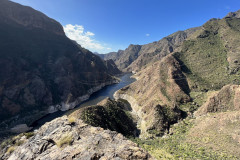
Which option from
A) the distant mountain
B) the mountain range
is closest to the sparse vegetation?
the distant mountain

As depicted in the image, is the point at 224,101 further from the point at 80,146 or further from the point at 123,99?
the point at 123,99

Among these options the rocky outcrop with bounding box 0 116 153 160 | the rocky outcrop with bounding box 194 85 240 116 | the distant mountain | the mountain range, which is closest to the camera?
the rocky outcrop with bounding box 0 116 153 160

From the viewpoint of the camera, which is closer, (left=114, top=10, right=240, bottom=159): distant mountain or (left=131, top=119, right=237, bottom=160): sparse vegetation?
(left=131, top=119, right=237, bottom=160): sparse vegetation

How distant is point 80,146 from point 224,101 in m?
47.3

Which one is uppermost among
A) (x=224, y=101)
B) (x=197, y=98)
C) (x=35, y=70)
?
(x=35, y=70)

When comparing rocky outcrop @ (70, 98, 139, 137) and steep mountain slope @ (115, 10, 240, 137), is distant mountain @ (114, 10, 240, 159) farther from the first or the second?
rocky outcrop @ (70, 98, 139, 137)

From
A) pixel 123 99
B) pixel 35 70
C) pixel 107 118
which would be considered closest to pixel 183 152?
pixel 107 118

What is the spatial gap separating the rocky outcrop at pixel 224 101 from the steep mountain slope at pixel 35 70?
7252 cm

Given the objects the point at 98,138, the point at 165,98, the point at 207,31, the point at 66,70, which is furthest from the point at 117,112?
the point at 207,31

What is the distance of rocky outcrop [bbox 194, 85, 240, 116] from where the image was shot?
37.1 m

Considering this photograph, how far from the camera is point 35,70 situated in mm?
84562

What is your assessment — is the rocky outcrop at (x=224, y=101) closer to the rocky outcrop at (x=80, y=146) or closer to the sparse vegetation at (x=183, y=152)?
the sparse vegetation at (x=183, y=152)

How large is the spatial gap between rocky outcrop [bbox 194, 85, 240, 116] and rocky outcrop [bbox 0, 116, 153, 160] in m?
42.8

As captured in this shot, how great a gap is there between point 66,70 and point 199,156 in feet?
329
